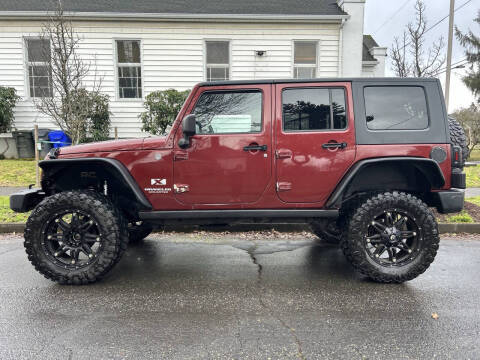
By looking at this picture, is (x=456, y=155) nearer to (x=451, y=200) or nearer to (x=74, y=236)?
(x=451, y=200)

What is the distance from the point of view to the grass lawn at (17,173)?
9125mm

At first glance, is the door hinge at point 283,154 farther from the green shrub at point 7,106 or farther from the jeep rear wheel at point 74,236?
the green shrub at point 7,106

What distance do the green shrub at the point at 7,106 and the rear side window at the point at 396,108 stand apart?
42.2 ft

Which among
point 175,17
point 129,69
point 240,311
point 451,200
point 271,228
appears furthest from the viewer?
point 129,69

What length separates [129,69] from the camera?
13.2 meters

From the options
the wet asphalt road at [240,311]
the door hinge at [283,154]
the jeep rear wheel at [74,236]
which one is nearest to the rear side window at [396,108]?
the door hinge at [283,154]

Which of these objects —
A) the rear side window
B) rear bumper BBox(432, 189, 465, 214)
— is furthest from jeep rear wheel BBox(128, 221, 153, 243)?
rear bumper BBox(432, 189, 465, 214)

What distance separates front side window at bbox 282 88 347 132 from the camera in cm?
361

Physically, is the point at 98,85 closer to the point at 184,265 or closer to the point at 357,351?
the point at 184,265

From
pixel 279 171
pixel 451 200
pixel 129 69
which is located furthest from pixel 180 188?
pixel 129 69

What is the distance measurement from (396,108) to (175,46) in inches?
438

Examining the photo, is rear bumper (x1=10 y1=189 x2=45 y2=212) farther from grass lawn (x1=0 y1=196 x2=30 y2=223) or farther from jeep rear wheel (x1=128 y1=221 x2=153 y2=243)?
grass lawn (x1=0 y1=196 x2=30 y2=223)

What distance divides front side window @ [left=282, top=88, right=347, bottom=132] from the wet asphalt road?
165 centimetres

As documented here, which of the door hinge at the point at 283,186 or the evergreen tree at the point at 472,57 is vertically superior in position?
the evergreen tree at the point at 472,57
